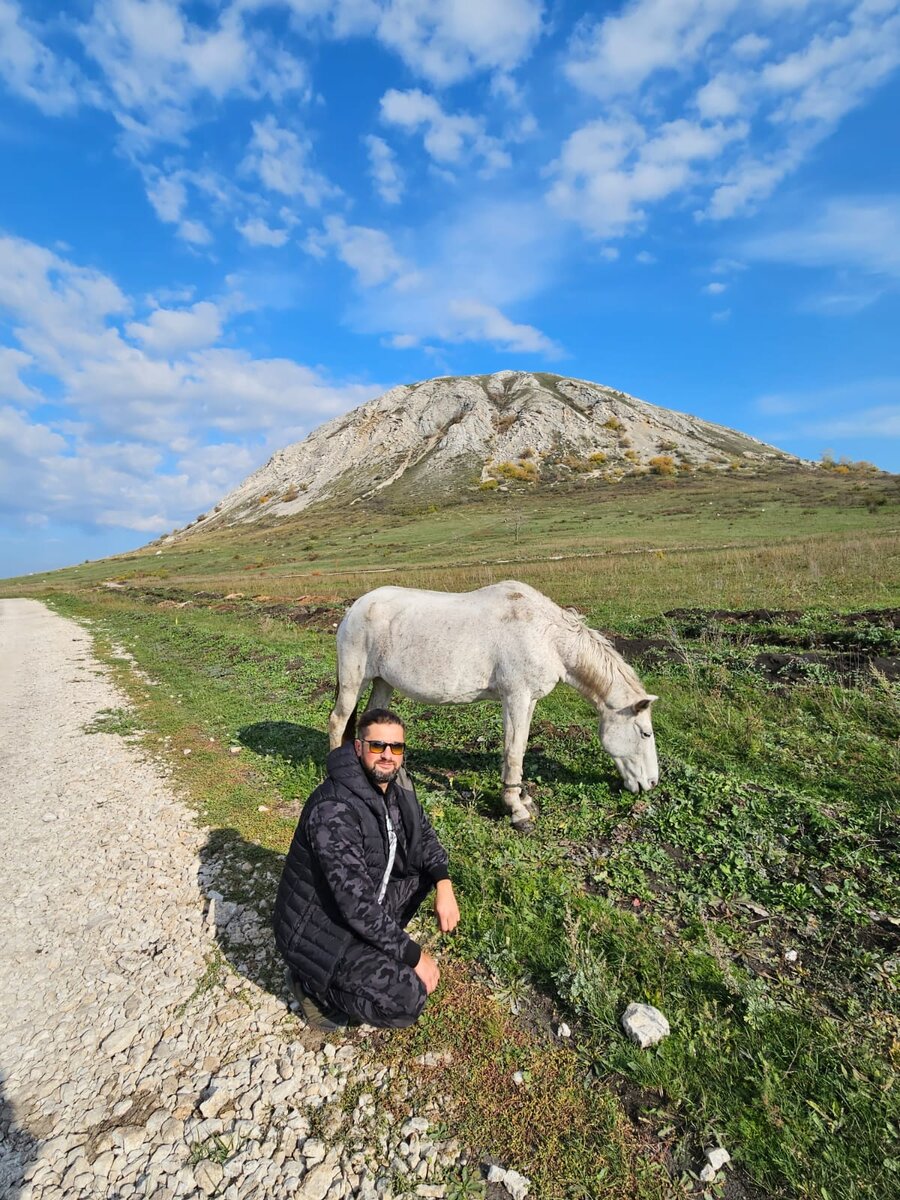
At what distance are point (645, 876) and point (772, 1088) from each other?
2180 mm

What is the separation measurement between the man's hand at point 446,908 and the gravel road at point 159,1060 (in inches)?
37.2

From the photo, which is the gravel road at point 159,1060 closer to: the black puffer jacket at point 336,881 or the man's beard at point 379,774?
the black puffer jacket at point 336,881

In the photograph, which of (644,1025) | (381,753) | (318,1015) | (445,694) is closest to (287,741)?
(445,694)

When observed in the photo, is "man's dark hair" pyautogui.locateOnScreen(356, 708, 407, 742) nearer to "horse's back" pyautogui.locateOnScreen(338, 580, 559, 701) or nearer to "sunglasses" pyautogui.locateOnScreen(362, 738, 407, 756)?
"sunglasses" pyautogui.locateOnScreen(362, 738, 407, 756)

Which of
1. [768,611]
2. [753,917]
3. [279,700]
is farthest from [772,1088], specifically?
[768,611]

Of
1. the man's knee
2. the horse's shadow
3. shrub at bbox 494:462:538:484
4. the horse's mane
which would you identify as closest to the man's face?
the man's knee

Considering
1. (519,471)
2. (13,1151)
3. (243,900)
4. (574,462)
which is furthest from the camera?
(574,462)

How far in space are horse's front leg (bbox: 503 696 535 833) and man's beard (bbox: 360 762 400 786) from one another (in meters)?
2.87

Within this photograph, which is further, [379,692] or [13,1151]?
[379,692]

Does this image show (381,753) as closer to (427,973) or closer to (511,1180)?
(427,973)

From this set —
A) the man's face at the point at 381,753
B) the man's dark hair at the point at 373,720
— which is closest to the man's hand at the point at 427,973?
the man's face at the point at 381,753

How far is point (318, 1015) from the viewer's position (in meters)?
3.87

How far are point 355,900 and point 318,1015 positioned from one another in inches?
39.0

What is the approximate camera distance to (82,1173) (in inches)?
118
